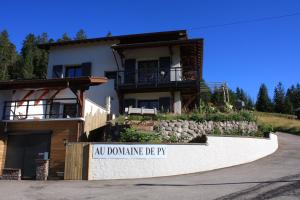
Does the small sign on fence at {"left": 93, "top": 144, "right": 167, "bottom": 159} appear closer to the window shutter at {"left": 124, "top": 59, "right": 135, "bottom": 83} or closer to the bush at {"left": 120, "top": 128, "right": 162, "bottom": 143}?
the bush at {"left": 120, "top": 128, "right": 162, "bottom": 143}

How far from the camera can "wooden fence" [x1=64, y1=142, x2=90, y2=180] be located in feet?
52.4

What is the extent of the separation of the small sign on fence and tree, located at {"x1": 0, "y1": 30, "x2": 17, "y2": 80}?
59.8 meters

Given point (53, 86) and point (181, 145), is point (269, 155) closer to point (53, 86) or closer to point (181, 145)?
point (181, 145)

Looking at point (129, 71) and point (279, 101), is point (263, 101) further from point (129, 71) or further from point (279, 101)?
point (129, 71)

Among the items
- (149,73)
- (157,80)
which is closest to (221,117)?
(157,80)

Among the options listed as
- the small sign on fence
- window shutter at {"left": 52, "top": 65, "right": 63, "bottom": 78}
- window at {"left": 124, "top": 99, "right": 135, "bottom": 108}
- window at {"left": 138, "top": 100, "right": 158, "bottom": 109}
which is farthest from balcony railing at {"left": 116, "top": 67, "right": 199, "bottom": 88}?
the small sign on fence

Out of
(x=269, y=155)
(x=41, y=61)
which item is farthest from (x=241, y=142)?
(x=41, y=61)

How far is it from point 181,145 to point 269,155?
22.9ft

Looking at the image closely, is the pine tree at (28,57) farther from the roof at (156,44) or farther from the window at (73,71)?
the roof at (156,44)

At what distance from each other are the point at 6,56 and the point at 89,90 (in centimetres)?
6126

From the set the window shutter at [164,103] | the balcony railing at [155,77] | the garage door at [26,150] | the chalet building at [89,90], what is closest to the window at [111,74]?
the chalet building at [89,90]

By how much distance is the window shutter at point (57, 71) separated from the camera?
89.3 feet

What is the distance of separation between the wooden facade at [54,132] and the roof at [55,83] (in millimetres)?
2058

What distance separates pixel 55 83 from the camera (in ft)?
63.2
